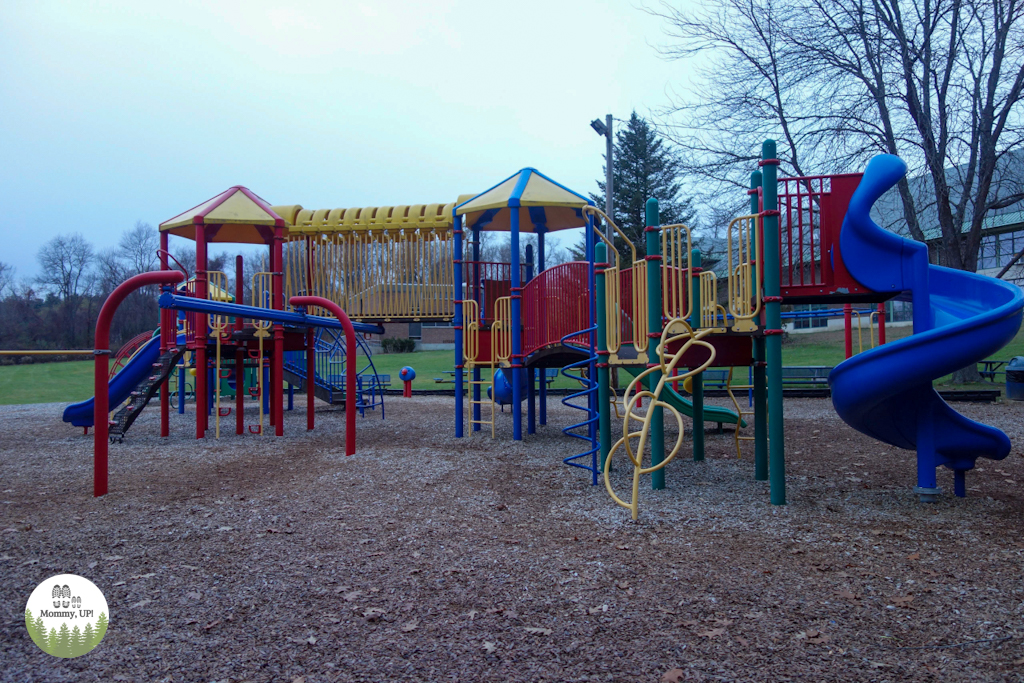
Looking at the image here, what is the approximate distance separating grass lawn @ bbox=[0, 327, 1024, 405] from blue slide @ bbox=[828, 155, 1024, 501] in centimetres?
1867

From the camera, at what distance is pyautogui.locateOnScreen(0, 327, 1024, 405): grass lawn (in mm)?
26031

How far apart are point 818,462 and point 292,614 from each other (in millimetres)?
6649

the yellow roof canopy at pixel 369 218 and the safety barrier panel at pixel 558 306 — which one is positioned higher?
the yellow roof canopy at pixel 369 218

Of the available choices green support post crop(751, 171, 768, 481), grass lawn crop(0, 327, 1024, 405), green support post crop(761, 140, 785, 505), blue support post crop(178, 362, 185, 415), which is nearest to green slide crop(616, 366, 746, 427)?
green support post crop(751, 171, 768, 481)

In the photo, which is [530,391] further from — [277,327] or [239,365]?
[239,365]

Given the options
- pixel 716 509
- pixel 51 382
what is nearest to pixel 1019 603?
pixel 716 509

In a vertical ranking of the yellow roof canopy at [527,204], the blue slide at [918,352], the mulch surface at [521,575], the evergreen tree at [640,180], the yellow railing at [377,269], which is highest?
the evergreen tree at [640,180]

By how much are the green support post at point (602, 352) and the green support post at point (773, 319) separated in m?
1.64

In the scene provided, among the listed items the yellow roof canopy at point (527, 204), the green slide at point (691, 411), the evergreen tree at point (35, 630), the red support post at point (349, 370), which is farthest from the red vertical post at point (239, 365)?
the evergreen tree at point (35, 630)

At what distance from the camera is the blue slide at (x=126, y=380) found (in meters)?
12.2

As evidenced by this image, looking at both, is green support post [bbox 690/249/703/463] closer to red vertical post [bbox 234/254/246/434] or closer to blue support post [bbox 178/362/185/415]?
red vertical post [bbox 234/254/246/434]

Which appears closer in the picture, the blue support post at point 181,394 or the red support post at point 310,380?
the red support post at point 310,380

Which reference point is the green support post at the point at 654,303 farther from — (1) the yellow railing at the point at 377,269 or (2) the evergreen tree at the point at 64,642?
(1) the yellow railing at the point at 377,269

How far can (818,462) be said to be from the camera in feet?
26.6
